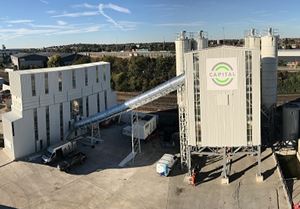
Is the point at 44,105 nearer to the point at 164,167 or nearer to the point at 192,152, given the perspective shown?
the point at 164,167

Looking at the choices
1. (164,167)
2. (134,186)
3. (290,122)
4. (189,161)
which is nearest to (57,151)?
(134,186)

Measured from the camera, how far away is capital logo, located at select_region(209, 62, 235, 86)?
26406 mm

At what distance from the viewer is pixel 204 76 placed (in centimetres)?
2673

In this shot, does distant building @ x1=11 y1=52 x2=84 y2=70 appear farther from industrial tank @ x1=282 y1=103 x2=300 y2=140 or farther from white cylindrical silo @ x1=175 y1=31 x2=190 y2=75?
industrial tank @ x1=282 y1=103 x2=300 y2=140

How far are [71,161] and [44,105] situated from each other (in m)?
7.15

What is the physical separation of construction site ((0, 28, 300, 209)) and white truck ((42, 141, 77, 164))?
0.41 ft

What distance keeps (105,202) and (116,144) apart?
12.1 metres

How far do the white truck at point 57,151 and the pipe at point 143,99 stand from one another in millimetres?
3694

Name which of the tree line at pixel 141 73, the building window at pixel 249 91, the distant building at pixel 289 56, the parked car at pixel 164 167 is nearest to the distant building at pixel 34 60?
the tree line at pixel 141 73

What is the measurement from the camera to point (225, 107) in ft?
87.8

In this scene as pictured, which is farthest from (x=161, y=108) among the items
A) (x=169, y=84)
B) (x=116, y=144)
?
(x=169, y=84)

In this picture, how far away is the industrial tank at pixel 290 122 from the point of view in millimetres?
33719

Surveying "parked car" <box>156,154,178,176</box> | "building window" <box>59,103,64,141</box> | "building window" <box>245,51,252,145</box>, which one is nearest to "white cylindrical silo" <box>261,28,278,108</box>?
"building window" <box>245,51,252,145</box>

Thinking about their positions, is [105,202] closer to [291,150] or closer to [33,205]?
[33,205]
